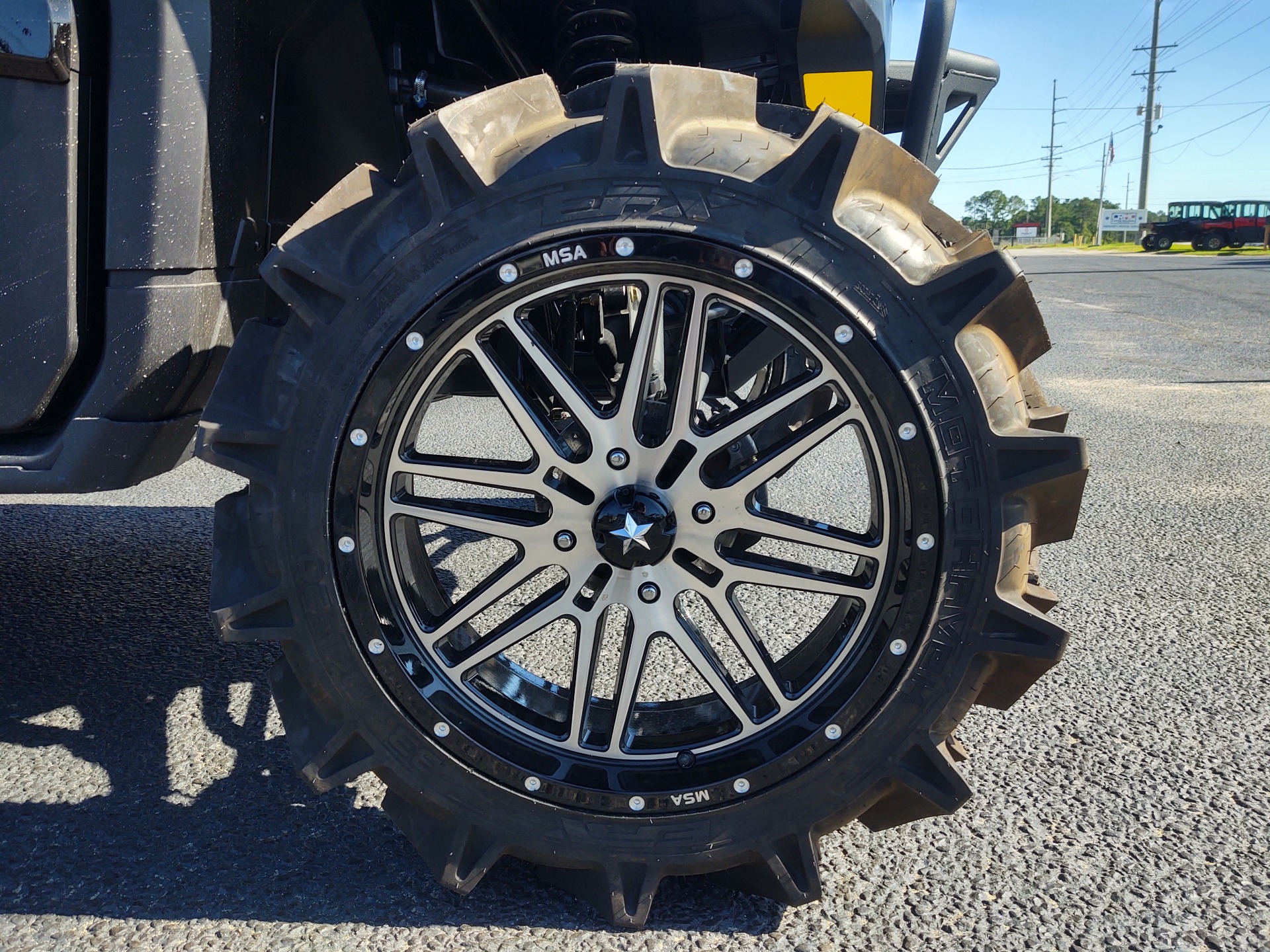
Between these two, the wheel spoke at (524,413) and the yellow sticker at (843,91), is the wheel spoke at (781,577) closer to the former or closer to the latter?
the wheel spoke at (524,413)

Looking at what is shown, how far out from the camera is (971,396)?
1479mm

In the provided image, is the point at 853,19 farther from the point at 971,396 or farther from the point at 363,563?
the point at 363,563

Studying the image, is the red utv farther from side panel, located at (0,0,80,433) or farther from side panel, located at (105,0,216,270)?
side panel, located at (0,0,80,433)

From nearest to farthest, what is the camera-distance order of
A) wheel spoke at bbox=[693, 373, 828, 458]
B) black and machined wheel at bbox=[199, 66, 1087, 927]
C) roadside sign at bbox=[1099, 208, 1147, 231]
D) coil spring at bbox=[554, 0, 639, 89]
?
1. black and machined wheel at bbox=[199, 66, 1087, 927]
2. wheel spoke at bbox=[693, 373, 828, 458]
3. coil spring at bbox=[554, 0, 639, 89]
4. roadside sign at bbox=[1099, 208, 1147, 231]

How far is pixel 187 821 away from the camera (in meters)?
1.88

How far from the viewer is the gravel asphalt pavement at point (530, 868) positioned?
160 cm

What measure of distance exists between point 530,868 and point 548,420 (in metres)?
0.81

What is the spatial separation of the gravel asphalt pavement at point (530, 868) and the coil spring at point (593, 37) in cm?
161

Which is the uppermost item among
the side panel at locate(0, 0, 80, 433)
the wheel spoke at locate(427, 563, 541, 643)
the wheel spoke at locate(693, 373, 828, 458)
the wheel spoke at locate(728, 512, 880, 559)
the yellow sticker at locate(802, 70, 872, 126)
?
the yellow sticker at locate(802, 70, 872, 126)

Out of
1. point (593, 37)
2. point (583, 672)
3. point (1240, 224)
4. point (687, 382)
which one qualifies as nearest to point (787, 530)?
point (687, 382)

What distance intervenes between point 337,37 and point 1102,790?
218cm

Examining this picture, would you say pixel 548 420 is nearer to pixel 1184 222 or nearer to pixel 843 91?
pixel 843 91

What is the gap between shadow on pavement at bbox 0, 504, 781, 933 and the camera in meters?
1.65

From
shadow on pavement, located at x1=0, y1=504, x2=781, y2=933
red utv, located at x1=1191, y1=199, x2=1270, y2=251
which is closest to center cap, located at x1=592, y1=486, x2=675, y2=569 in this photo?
shadow on pavement, located at x1=0, y1=504, x2=781, y2=933
